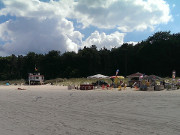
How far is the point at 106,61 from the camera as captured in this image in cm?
7325

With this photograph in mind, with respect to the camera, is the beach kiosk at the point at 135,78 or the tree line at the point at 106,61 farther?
the tree line at the point at 106,61

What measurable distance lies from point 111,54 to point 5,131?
68963mm

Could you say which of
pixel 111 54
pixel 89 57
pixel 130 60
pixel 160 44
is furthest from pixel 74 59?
pixel 160 44

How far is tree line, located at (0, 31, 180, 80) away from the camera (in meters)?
60.6

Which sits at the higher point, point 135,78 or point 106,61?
point 106,61

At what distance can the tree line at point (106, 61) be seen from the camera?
60.6m

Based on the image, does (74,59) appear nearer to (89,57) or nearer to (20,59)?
(89,57)

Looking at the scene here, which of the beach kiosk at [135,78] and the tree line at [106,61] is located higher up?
the tree line at [106,61]

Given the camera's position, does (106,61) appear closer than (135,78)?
No

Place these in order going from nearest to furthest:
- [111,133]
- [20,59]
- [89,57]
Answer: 1. [111,133]
2. [89,57]
3. [20,59]

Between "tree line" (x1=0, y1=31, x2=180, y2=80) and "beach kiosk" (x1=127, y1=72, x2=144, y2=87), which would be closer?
"beach kiosk" (x1=127, y1=72, x2=144, y2=87)

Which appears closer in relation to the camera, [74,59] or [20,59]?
[74,59]

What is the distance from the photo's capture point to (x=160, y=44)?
6178cm

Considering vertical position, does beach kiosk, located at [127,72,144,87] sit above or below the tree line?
below
